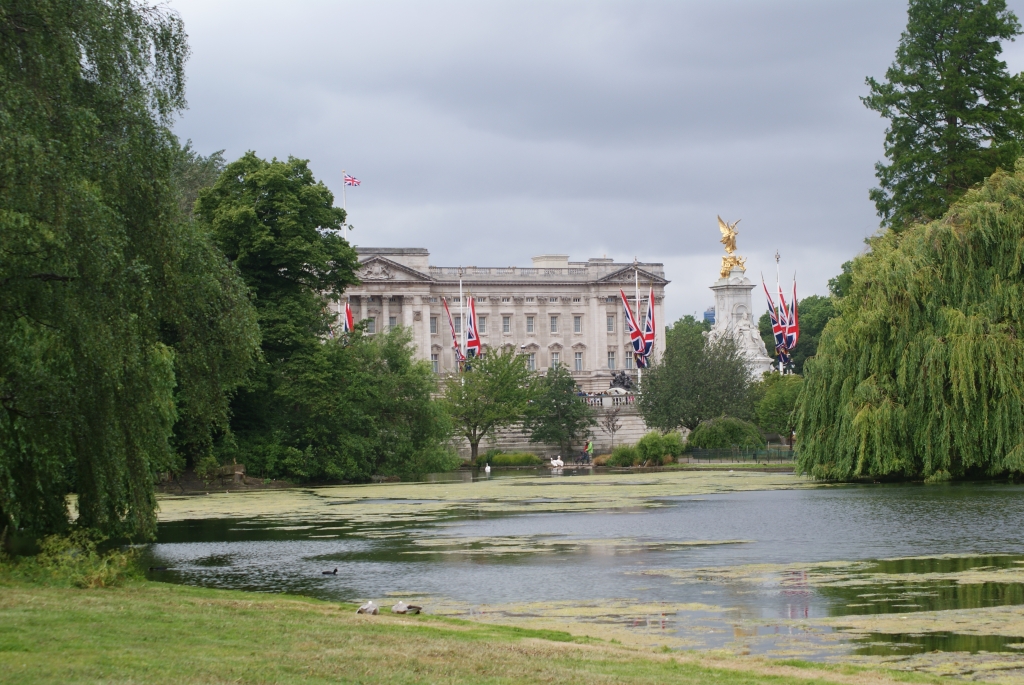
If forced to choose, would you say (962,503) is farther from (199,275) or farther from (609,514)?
(199,275)

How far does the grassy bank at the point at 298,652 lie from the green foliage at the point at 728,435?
60.4 metres

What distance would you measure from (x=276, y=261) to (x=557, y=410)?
44.5 m

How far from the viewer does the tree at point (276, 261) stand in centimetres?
4934

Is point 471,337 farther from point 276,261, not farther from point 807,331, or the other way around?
point 807,331

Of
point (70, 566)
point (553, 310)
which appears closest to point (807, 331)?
point (553, 310)

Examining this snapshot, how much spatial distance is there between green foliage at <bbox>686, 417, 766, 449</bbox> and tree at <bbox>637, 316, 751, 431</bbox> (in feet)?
16.4

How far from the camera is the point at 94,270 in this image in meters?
14.1

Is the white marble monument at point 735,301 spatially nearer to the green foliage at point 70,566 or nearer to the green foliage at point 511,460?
the green foliage at point 511,460

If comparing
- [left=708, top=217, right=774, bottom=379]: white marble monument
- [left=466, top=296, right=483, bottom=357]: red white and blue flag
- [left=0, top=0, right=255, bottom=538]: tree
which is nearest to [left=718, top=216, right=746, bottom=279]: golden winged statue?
[left=708, top=217, right=774, bottom=379]: white marble monument

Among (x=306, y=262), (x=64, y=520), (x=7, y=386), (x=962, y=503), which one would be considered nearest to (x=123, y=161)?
(x=7, y=386)

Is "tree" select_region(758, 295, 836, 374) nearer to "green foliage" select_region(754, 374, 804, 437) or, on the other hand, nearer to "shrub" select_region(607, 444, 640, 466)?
"green foliage" select_region(754, 374, 804, 437)

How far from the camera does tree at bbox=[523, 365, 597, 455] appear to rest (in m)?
90.8

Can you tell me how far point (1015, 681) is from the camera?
10.3 metres

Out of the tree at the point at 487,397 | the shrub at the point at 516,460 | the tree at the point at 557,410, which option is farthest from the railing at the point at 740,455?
the tree at the point at 487,397
